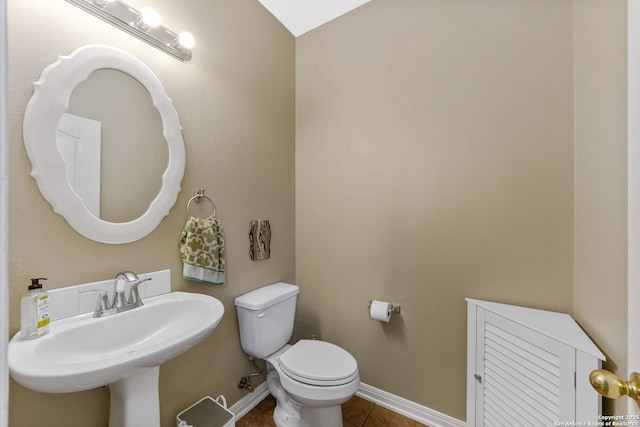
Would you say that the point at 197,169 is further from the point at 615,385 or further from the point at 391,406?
the point at 391,406

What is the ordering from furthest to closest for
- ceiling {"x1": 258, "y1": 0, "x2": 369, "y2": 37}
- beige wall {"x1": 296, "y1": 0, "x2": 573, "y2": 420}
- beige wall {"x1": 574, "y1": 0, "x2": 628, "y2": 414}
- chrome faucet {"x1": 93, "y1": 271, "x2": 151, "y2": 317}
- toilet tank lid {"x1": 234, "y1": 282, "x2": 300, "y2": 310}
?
1. ceiling {"x1": 258, "y1": 0, "x2": 369, "y2": 37}
2. toilet tank lid {"x1": 234, "y1": 282, "x2": 300, "y2": 310}
3. beige wall {"x1": 296, "y1": 0, "x2": 573, "y2": 420}
4. chrome faucet {"x1": 93, "y1": 271, "x2": 151, "y2": 317}
5. beige wall {"x1": 574, "y1": 0, "x2": 628, "y2": 414}

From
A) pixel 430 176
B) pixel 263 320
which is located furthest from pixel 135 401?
pixel 430 176

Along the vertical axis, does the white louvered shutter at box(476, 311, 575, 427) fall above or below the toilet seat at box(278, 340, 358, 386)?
above

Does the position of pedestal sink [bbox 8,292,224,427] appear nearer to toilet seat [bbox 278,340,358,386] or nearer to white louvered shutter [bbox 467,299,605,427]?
toilet seat [bbox 278,340,358,386]

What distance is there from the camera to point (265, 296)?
155 centimetres

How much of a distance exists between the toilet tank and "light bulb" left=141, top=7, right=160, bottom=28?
1.42 meters

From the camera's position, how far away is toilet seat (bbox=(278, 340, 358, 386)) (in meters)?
1.26

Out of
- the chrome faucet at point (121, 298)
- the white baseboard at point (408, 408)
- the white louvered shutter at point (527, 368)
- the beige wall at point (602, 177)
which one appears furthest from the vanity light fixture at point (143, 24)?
the white baseboard at point (408, 408)

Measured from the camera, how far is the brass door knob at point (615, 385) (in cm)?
46

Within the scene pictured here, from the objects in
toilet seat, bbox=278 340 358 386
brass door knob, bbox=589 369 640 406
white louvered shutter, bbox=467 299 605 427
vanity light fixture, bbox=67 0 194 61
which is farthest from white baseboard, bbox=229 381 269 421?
vanity light fixture, bbox=67 0 194 61

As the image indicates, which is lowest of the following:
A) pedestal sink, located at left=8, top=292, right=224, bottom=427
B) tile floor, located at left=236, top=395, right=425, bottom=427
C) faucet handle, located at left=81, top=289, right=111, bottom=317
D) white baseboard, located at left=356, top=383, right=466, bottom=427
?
tile floor, located at left=236, top=395, right=425, bottom=427

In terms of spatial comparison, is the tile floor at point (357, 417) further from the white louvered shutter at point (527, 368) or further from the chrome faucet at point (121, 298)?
the chrome faucet at point (121, 298)

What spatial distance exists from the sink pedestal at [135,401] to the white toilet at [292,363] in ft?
1.83

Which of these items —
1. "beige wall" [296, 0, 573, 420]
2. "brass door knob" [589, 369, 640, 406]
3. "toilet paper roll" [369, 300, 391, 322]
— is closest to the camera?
"brass door knob" [589, 369, 640, 406]
